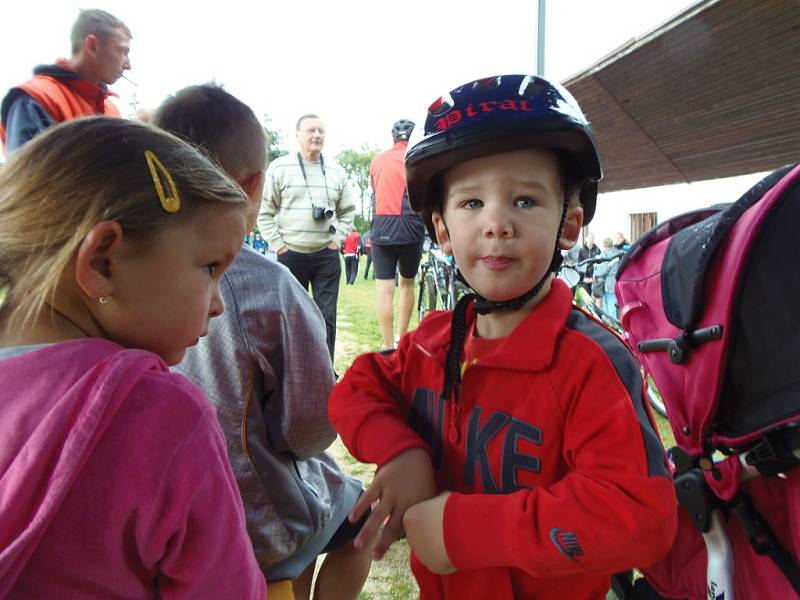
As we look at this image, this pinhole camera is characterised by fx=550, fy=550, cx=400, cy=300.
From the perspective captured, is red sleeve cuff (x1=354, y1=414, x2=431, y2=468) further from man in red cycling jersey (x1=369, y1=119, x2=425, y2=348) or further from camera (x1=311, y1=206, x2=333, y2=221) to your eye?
man in red cycling jersey (x1=369, y1=119, x2=425, y2=348)

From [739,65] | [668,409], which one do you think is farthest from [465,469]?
[739,65]

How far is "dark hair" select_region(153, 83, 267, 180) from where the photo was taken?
1.40 meters

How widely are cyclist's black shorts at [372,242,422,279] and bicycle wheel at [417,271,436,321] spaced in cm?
154

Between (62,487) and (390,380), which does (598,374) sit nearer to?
(390,380)

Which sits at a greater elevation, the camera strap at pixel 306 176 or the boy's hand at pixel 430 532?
the camera strap at pixel 306 176

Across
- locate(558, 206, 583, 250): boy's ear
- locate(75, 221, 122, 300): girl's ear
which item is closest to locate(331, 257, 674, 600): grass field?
locate(558, 206, 583, 250): boy's ear

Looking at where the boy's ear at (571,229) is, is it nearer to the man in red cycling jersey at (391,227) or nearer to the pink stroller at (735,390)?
the pink stroller at (735,390)

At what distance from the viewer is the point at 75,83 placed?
3146 mm

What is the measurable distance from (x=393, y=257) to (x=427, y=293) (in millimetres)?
1974

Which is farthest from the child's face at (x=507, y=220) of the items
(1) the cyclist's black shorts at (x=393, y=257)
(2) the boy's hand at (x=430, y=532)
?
(1) the cyclist's black shorts at (x=393, y=257)

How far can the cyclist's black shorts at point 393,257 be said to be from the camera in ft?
17.0

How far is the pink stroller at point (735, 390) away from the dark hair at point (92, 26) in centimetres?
325

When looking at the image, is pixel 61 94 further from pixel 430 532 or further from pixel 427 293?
pixel 427 293

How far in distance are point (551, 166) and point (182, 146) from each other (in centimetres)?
74
